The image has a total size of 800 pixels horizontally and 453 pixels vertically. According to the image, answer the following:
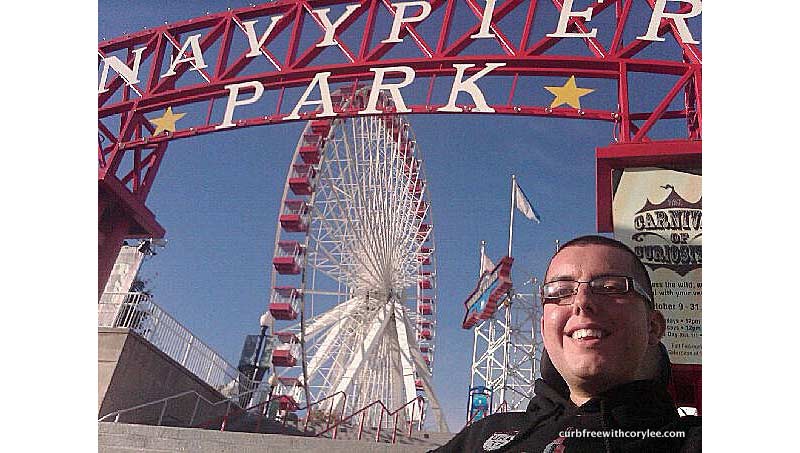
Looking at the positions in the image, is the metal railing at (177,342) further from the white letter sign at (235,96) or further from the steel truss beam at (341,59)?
the white letter sign at (235,96)

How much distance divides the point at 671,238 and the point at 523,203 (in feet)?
3.34

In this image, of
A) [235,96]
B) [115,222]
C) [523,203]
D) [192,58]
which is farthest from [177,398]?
[523,203]

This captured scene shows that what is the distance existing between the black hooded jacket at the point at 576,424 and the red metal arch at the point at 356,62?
7.38ft

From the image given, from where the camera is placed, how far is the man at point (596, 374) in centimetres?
362

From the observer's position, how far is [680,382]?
15.8ft

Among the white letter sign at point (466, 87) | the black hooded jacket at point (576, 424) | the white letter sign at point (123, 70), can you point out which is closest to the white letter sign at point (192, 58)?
the white letter sign at point (123, 70)

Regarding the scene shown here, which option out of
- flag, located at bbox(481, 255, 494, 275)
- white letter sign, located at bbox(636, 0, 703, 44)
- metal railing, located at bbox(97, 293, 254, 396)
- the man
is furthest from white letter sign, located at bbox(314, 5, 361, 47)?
the man

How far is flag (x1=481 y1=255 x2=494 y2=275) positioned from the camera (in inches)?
218

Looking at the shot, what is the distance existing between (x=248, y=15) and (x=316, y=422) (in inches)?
132

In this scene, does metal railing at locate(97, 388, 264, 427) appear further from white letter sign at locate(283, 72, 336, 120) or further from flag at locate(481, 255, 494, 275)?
white letter sign at locate(283, 72, 336, 120)

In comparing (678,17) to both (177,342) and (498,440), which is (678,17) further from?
(177,342)

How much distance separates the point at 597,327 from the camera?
159 inches

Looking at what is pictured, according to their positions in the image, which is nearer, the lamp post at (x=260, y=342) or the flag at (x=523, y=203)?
the flag at (x=523, y=203)
